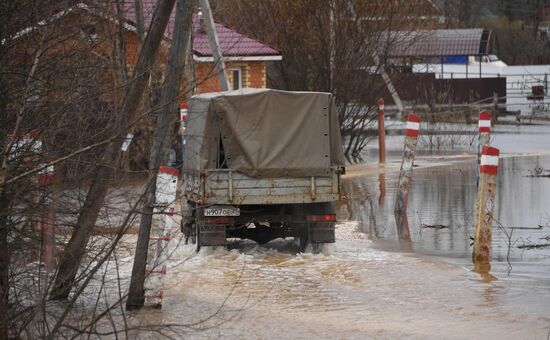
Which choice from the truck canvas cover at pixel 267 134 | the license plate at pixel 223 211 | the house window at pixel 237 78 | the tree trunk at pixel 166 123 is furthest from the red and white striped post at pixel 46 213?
the house window at pixel 237 78

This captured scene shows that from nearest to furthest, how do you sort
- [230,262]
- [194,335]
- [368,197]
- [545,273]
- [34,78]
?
[34,78] < [194,335] < [545,273] < [230,262] < [368,197]

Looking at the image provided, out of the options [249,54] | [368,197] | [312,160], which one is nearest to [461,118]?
[249,54]

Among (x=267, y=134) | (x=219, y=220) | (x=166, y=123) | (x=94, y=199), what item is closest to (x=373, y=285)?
(x=219, y=220)

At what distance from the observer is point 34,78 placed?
7.83 metres

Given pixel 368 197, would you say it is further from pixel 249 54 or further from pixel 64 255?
pixel 64 255

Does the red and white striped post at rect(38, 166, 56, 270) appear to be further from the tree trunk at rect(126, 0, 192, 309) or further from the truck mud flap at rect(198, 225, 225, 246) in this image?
the truck mud flap at rect(198, 225, 225, 246)

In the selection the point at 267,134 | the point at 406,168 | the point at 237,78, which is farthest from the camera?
the point at 237,78

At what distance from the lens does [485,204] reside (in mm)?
13656

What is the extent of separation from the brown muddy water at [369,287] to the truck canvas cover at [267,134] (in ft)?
3.53

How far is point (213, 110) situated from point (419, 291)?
13.2 ft

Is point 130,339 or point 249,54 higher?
point 249,54

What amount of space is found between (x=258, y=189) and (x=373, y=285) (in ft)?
8.39

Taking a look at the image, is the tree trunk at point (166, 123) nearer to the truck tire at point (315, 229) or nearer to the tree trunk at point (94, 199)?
the tree trunk at point (94, 199)

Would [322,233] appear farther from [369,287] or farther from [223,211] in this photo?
[369,287]
